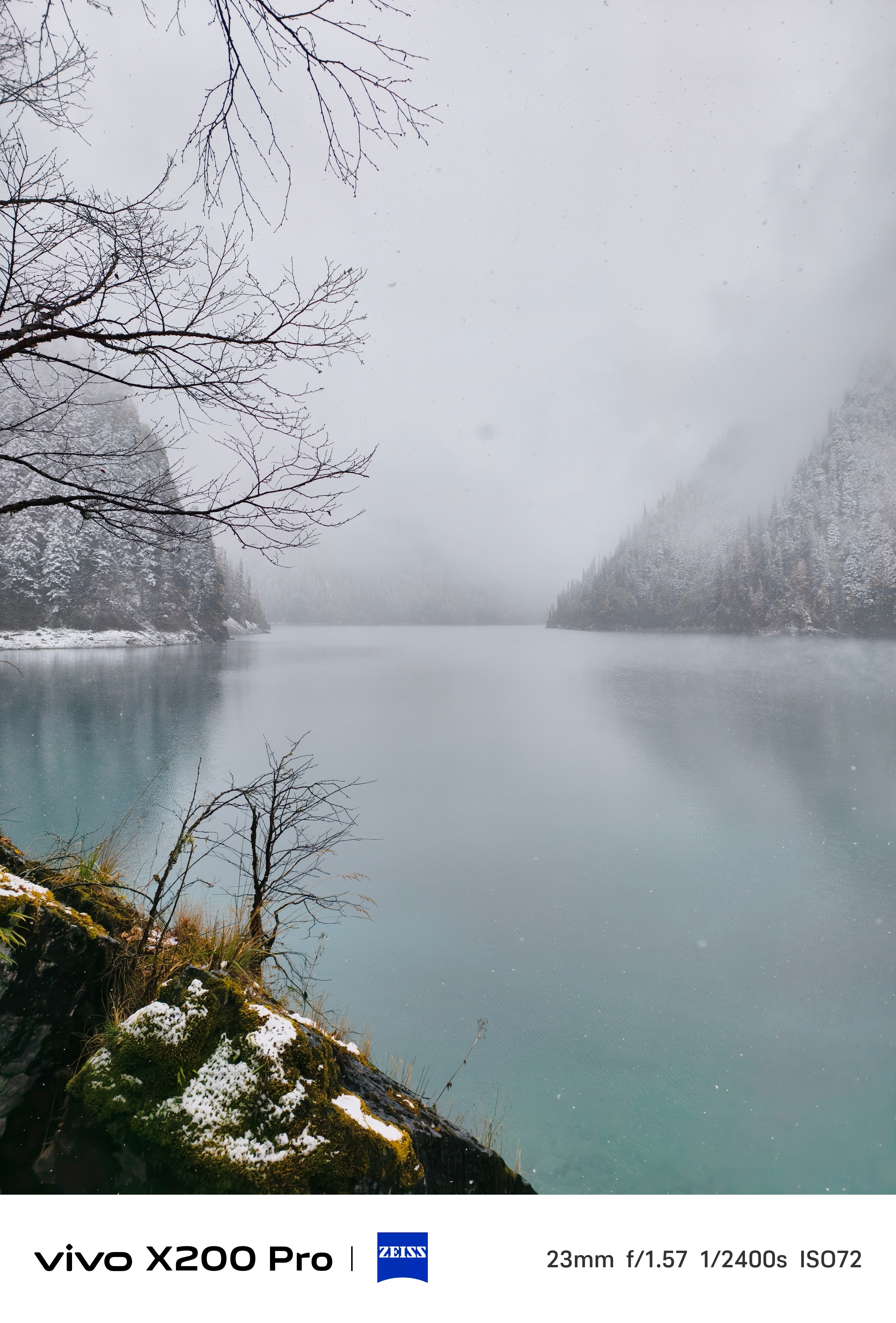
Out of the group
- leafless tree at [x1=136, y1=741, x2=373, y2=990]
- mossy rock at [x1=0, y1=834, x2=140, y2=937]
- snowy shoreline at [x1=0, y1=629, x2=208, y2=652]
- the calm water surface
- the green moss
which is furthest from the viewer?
snowy shoreline at [x1=0, y1=629, x2=208, y2=652]

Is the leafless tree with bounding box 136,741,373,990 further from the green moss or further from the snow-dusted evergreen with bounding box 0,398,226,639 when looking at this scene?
the snow-dusted evergreen with bounding box 0,398,226,639

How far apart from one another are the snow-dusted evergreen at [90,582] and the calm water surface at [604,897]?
3290cm

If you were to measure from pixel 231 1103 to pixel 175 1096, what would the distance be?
0.22 m

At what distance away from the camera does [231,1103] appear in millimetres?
2086

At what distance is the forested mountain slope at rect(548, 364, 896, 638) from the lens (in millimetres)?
86000

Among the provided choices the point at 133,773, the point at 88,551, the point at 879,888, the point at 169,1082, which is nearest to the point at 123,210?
the point at 169,1082

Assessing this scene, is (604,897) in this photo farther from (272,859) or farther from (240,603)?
(240,603)

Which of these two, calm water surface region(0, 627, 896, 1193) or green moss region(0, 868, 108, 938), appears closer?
green moss region(0, 868, 108, 938)

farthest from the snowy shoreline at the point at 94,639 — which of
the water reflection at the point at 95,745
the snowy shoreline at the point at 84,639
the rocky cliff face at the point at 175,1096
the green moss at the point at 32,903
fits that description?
the rocky cliff face at the point at 175,1096

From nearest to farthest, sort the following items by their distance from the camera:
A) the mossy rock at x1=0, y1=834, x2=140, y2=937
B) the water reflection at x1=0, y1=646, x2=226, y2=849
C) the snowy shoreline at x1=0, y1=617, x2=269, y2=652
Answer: the mossy rock at x1=0, y1=834, x2=140, y2=937 < the water reflection at x1=0, y1=646, x2=226, y2=849 < the snowy shoreline at x1=0, y1=617, x2=269, y2=652
